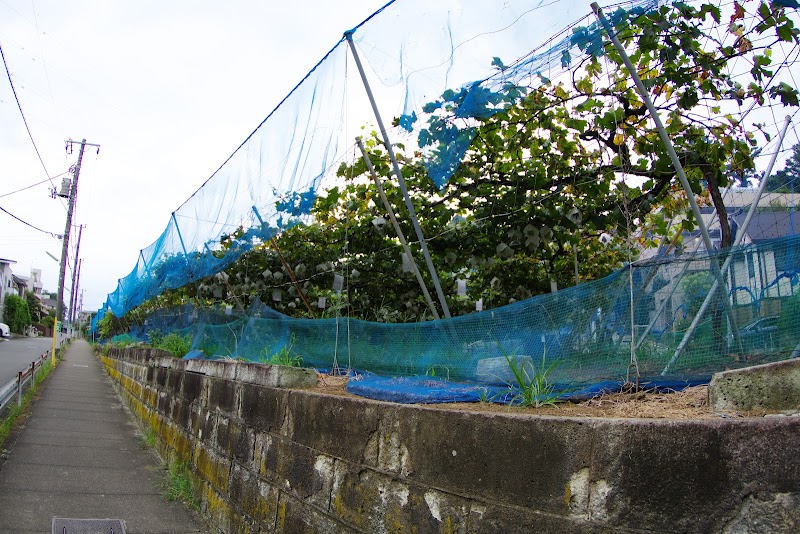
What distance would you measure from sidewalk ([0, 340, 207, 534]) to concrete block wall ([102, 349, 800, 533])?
1252mm

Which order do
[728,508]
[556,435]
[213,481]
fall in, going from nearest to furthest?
1. [728,508]
2. [556,435]
3. [213,481]

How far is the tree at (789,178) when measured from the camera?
4.30 meters

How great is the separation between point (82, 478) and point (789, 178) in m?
6.90

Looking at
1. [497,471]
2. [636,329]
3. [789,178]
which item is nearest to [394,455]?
[497,471]

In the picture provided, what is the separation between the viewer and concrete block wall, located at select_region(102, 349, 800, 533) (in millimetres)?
1912

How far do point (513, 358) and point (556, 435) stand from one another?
1.19 metres

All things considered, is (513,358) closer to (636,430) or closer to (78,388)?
(636,430)

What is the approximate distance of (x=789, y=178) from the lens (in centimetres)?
454

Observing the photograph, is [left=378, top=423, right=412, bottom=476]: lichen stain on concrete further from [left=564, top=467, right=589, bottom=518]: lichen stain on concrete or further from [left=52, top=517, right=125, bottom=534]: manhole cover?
[left=52, top=517, right=125, bottom=534]: manhole cover

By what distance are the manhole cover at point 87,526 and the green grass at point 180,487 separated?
2.24ft

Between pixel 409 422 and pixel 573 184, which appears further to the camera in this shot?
pixel 573 184

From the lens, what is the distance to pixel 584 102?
17.3 feet

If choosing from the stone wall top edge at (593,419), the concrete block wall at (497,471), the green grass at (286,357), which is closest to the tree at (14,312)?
the green grass at (286,357)

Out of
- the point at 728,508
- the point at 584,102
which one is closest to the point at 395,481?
the point at 728,508
